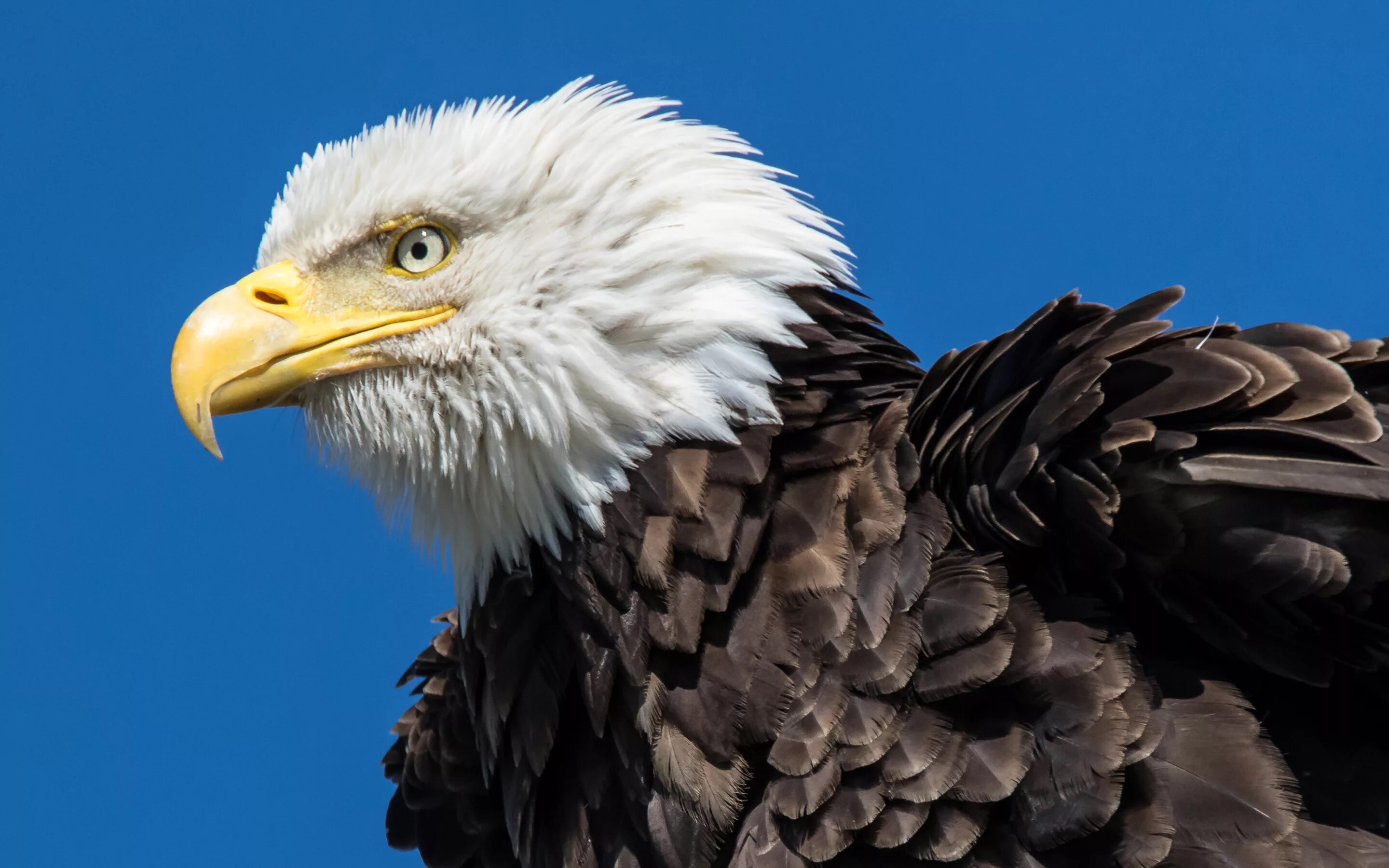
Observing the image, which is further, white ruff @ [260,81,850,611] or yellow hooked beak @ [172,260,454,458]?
yellow hooked beak @ [172,260,454,458]

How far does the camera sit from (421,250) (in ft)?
11.7

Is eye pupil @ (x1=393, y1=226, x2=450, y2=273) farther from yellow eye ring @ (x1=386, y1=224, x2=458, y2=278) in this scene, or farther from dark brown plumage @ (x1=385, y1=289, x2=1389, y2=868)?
dark brown plumage @ (x1=385, y1=289, x2=1389, y2=868)

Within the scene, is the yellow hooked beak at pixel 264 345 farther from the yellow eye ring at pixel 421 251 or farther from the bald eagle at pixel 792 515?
the yellow eye ring at pixel 421 251

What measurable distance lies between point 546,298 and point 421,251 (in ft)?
1.24

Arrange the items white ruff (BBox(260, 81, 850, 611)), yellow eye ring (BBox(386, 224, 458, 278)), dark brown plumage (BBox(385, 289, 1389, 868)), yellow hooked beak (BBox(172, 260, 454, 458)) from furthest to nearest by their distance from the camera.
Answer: yellow eye ring (BBox(386, 224, 458, 278)), yellow hooked beak (BBox(172, 260, 454, 458)), white ruff (BBox(260, 81, 850, 611)), dark brown plumage (BBox(385, 289, 1389, 868))

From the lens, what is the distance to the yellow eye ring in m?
3.53

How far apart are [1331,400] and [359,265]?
2156mm

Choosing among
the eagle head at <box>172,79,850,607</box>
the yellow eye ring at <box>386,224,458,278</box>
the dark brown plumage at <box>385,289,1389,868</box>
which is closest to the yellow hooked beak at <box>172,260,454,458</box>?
the eagle head at <box>172,79,850,607</box>

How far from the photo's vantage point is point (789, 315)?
133 inches

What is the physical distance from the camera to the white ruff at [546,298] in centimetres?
330

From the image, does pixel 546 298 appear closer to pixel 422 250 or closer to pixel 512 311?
pixel 512 311

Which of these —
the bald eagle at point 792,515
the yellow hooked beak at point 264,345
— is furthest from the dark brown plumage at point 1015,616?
the yellow hooked beak at point 264,345

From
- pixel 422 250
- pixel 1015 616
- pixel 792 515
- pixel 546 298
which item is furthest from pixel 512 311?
pixel 1015 616

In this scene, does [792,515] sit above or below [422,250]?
below
